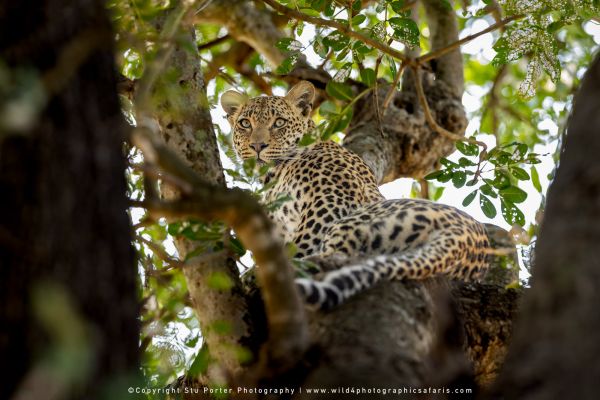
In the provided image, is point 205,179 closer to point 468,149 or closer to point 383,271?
point 383,271

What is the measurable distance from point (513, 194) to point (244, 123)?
4047 millimetres

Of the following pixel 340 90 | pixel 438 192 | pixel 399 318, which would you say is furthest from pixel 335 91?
pixel 438 192

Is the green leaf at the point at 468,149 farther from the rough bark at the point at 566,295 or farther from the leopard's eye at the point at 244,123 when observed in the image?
the rough bark at the point at 566,295

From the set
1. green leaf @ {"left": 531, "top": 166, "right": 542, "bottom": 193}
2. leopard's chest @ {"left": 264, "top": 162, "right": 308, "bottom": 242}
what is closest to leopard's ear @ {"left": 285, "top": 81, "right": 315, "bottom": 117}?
leopard's chest @ {"left": 264, "top": 162, "right": 308, "bottom": 242}

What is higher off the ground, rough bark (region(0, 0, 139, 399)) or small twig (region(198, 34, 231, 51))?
rough bark (region(0, 0, 139, 399))

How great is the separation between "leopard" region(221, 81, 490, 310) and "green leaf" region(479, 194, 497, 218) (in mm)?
158

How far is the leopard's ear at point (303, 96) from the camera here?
976cm

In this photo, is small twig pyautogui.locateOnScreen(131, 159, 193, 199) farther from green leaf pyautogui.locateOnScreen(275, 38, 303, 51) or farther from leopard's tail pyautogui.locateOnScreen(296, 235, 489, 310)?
green leaf pyautogui.locateOnScreen(275, 38, 303, 51)

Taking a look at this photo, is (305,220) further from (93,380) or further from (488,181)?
(93,380)

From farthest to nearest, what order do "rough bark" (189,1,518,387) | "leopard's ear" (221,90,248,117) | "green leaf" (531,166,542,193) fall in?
"leopard's ear" (221,90,248,117) → "green leaf" (531,166,542,193) → "rough bark" (189,1,518,387)

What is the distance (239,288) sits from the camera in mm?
5070

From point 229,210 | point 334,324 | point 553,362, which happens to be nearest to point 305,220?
point 334,324

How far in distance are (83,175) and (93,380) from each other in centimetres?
69

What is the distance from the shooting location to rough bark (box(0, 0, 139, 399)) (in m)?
2.54
